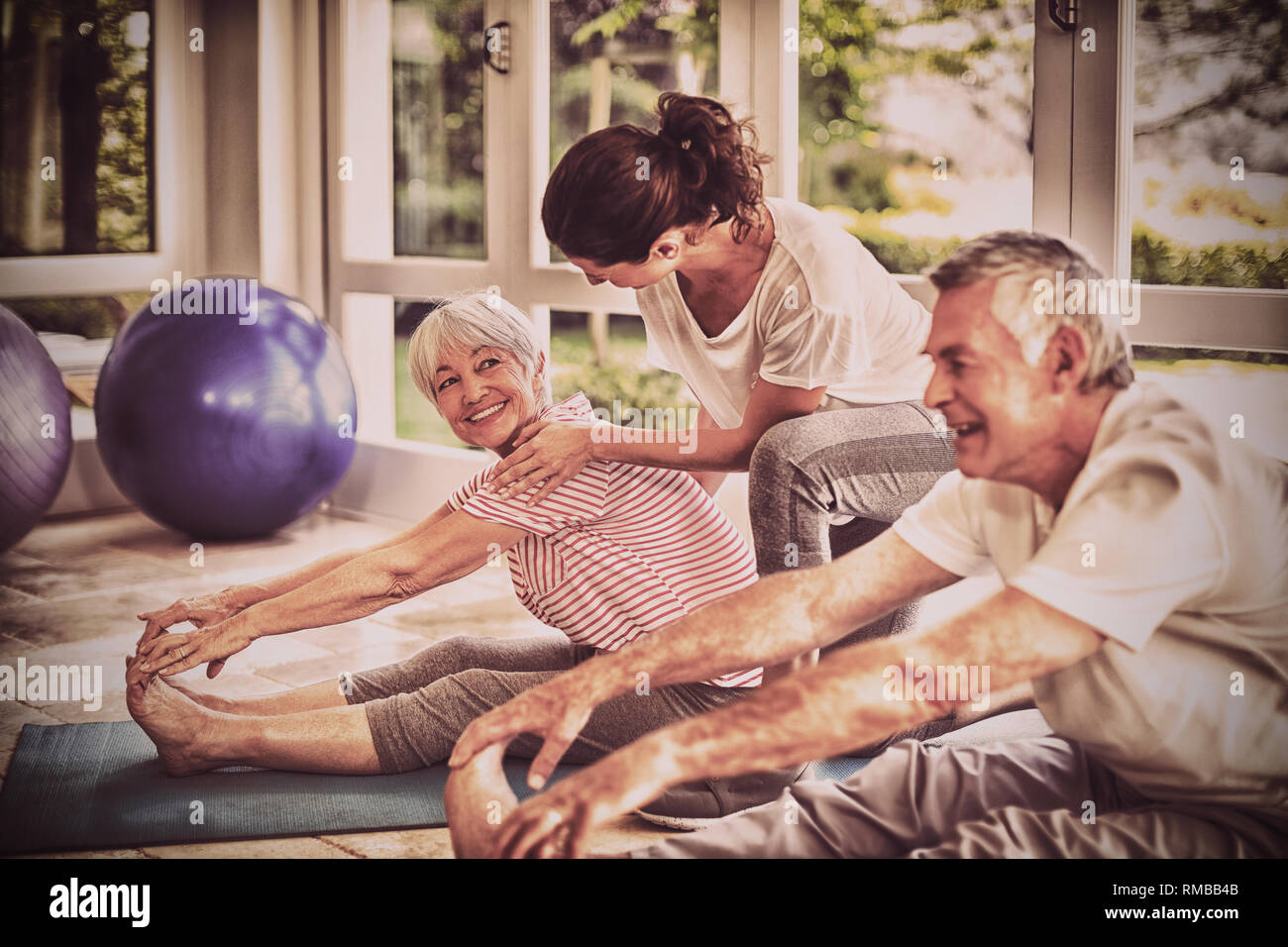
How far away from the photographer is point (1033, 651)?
4.91 ft

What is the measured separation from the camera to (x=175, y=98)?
4.38 meters

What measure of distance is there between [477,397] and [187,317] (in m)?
1.90

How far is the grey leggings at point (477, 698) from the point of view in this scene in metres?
2.21

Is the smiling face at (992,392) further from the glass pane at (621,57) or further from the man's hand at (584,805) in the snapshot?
the glass pane at (621,57)

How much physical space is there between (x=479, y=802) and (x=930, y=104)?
3.37 metres

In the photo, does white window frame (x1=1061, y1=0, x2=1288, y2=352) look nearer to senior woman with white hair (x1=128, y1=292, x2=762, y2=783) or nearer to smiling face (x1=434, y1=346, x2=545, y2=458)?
senior woman with white hair (x1=128, y1=292, x2=762, y2=783)

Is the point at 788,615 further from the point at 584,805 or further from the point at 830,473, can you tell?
the point at 830,473

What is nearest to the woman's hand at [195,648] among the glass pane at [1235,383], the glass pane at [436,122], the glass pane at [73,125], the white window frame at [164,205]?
the glass pane at [1235,383]

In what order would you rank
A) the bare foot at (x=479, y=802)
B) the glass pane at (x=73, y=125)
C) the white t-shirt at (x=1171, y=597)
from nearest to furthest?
1. the white t-shirt at (x=1171, y=597)
2. the bare foot at (x=479, y=802)
3. the glass pane at (x=73, y=125)

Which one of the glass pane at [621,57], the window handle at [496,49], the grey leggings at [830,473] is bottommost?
the grey leggings at [830,473]

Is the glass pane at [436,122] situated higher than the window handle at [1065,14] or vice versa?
the glass pane at [436,122]

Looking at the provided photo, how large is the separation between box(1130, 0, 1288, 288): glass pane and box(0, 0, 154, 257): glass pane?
2.84 m

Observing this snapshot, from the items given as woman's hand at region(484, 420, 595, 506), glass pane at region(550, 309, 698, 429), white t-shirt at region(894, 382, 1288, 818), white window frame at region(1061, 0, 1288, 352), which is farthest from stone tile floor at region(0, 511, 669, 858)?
white window frame at region(1061, 0, 1288, 352)

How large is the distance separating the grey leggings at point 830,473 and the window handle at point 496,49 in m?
1.84
